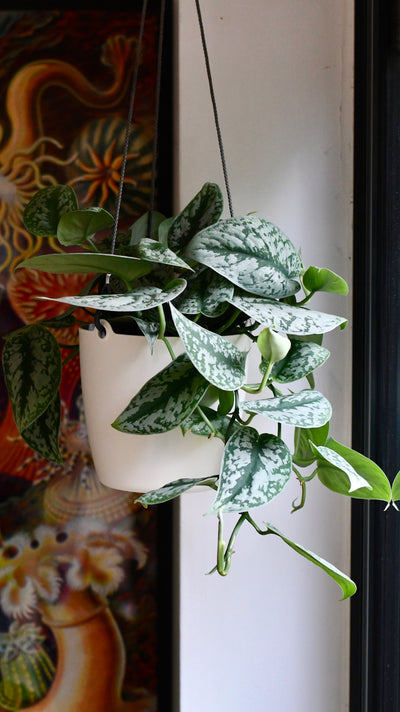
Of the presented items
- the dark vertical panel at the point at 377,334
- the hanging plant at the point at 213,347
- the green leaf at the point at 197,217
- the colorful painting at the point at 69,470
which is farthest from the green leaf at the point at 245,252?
the colorful painting at the point at 69,470

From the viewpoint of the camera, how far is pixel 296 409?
0.58 metres

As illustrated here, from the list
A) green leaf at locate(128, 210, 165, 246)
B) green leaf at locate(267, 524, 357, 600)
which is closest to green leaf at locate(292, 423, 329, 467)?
green leaf at locate(267, 524, 357, 600)

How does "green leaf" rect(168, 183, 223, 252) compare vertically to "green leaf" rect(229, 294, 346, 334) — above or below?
above

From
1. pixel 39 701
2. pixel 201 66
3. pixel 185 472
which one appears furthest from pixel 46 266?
pixel 39 701

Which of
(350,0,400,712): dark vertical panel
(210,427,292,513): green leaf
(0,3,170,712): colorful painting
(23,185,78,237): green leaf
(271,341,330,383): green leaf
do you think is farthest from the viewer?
(0,3,170,712): colorful painting

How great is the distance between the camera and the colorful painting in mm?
1116

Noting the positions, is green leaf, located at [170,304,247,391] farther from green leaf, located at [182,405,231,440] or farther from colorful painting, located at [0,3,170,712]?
colorful painting, located at [0,3,170,712]

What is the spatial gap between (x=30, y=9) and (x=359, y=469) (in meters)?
0.98

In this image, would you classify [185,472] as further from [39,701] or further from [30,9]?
[30,9]

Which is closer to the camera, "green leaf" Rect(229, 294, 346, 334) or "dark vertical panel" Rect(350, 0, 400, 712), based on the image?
"green leaf" Rect(229, 294, 346, 334)

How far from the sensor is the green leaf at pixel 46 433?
29.2 inches

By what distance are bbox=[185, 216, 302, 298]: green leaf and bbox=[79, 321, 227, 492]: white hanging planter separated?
0.37 feet

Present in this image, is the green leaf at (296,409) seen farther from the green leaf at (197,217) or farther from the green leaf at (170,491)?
the green leaf at (197,217)

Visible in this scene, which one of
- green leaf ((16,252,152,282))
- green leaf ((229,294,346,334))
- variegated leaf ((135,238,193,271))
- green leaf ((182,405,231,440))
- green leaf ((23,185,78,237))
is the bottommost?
green leaf ((182,405,231,440))
